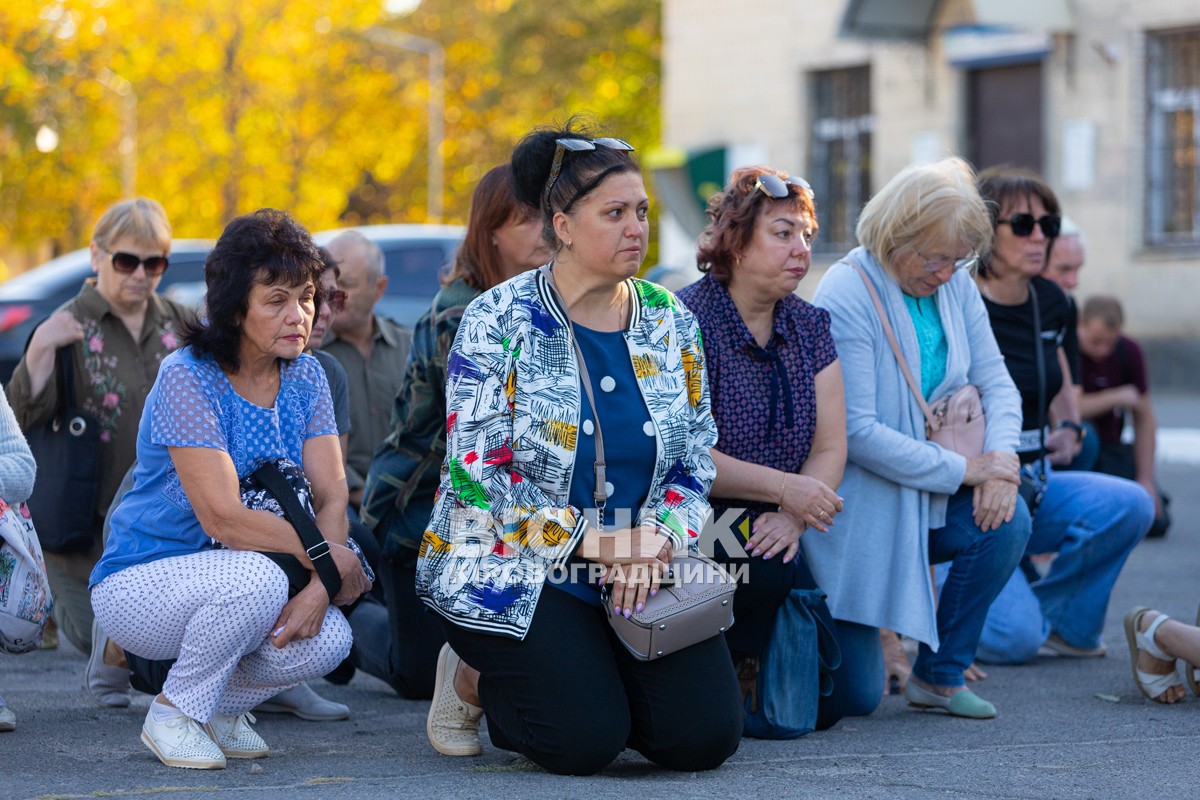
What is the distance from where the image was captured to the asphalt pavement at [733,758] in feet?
13.9

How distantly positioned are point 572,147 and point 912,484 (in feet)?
5.39

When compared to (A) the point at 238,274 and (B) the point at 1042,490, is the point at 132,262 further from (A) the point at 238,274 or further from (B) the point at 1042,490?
(B) the point at 1042,490

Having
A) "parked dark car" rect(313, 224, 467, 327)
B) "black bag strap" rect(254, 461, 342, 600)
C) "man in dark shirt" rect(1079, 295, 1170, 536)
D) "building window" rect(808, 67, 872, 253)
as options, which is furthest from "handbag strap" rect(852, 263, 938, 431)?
"building window" rect(808, 67, 872, 253)

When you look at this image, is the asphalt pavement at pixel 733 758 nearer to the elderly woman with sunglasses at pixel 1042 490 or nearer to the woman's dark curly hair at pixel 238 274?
the elderly woman with sunglasses at pixel 1042 490

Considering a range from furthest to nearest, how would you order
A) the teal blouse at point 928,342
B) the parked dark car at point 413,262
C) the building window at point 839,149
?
1. the building window at point 839,149
2. the parked dark car at point 413,262
3. the teal blouse at point 928,342

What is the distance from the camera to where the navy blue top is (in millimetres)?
4539

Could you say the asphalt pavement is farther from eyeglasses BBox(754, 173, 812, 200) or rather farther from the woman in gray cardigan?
eyeglasses BBox(754, 173, 812, 200)

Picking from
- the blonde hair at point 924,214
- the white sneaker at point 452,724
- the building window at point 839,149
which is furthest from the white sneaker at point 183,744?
the building window at point 839,149

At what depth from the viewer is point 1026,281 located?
623cm

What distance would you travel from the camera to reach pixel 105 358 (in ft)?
20.7

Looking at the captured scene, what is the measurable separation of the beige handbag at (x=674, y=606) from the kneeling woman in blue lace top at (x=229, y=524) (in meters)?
0.78

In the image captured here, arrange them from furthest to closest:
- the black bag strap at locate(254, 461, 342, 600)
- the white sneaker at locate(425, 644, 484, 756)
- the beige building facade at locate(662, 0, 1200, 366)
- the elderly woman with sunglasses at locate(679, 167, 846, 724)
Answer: the beige building facade at locate(662, 0, 1200, 366), the elderly woman with sunglasses at locate(679, 167, 846, 724), the white sneaker at locate(425, 644, 484, 756), the black bag strap at locate(254, 461, 342, 600)

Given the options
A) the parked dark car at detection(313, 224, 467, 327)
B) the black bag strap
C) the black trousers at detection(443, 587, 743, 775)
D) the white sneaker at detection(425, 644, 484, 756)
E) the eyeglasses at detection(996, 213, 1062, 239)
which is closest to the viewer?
the black trousers at detection(443, 587, 743, 775)

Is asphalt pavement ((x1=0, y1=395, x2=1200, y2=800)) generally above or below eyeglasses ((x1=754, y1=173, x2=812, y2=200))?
below
